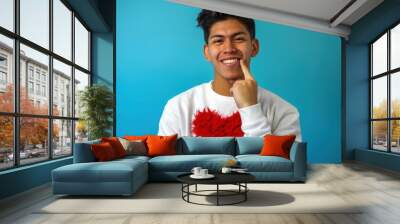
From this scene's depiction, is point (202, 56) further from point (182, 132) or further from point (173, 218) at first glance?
point (173, 218)

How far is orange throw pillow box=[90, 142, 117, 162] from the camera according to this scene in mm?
5433

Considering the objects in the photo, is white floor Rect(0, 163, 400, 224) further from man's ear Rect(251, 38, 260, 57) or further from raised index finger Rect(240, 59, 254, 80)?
man's ear Rect(251, 38, 260, 57)

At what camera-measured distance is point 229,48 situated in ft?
24.6

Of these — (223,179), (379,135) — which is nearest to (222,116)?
(223,179)

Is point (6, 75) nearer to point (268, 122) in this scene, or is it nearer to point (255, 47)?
point (268, 122)

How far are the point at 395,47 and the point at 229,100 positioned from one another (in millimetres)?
3590

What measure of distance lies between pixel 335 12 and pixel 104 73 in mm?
4866

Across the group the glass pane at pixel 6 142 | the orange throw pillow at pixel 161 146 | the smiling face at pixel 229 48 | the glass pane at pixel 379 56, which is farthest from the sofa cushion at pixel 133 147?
the glass pane at pixel 379 56

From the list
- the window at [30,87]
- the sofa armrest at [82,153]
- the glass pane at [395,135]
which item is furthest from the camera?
the glass pane at [395,135]

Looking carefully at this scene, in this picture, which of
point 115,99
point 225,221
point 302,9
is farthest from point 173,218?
point 302,9

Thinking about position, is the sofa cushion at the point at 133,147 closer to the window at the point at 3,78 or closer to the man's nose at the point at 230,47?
the window at the point at 3,78

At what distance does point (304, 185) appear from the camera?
5.61m

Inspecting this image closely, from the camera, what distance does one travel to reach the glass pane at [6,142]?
4.77 metres

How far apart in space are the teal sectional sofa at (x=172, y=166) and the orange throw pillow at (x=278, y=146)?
12cm
